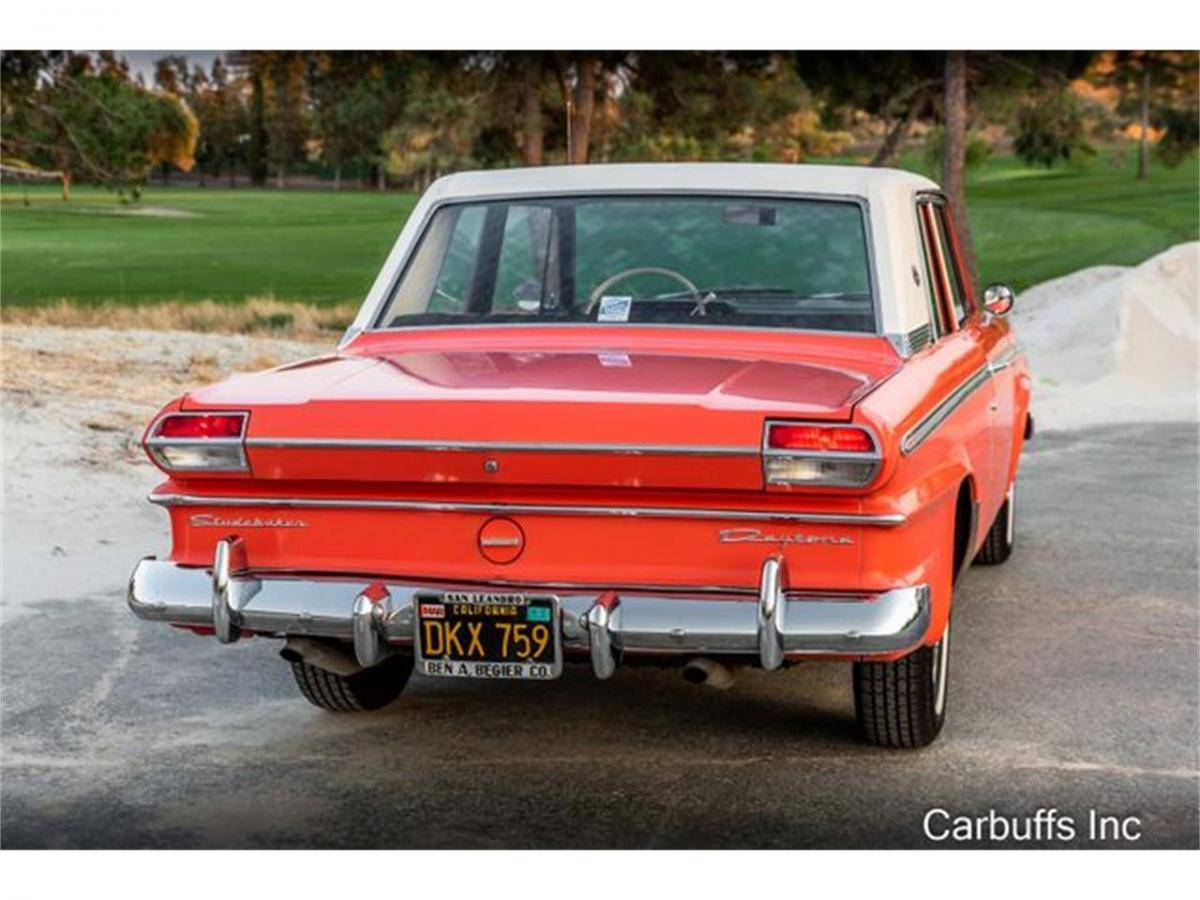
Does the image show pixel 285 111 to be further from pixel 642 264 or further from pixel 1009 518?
pixel 642 264

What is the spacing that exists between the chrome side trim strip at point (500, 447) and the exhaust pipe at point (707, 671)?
0.57m

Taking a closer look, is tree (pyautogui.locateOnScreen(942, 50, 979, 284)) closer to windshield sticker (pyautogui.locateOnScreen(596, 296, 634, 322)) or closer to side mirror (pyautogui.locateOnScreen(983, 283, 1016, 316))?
side mirror (pyautogui.locateOnScreen(983, 283, 1016, 316))

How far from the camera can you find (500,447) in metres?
4.91

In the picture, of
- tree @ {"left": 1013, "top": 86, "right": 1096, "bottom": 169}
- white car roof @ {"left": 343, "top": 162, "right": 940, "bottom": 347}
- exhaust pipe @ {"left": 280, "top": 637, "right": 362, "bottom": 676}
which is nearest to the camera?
exhaust pipe @ {"left": 280, "top": 637, "right": 362, "bottom": 676}

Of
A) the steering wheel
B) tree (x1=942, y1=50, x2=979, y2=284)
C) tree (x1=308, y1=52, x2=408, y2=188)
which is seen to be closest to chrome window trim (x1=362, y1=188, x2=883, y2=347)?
the steering wheel

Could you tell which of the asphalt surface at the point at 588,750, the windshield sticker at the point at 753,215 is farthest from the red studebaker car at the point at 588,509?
the windshield sticker at the point at 753,215

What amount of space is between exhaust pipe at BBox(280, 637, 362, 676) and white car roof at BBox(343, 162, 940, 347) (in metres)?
1.30

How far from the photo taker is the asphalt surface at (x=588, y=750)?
507cm

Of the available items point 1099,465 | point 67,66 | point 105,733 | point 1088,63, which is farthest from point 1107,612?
point 1088,63

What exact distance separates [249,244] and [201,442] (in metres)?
28.9

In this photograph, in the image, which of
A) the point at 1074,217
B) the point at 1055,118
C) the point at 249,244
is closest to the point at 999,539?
the point at 1055,118

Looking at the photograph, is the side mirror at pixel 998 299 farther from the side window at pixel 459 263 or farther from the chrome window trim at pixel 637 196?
the side window at pixel 459 263

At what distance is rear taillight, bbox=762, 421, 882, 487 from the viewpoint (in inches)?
187

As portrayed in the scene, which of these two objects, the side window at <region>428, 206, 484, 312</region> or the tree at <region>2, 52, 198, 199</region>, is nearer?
the side window at <region>428, 206, 484, 312</region>
